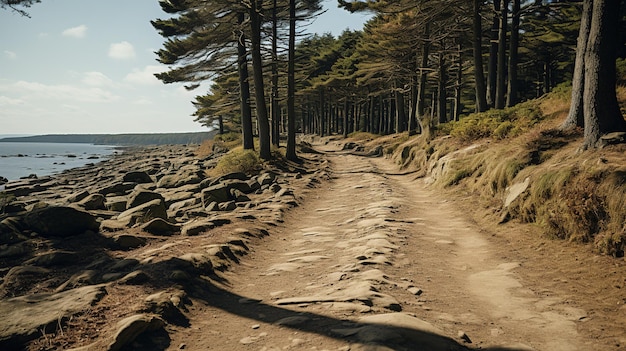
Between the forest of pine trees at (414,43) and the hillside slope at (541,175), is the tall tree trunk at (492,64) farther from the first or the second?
the hillside slope at (541,175)

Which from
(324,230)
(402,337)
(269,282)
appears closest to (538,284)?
(402,337)

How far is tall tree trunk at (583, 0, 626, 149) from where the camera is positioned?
671cm

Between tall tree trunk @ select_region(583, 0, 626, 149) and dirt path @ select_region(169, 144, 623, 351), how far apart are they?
8.65ft

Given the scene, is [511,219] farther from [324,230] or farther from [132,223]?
[132,223]

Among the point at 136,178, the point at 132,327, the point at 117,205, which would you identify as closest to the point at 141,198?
the point at 117,205

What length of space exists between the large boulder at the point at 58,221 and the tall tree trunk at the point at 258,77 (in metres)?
10.2

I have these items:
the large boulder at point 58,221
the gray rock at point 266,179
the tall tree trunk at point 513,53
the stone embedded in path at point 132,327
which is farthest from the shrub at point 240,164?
the stone embedded in path at point 132,327

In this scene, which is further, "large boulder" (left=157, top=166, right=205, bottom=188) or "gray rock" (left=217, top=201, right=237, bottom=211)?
"large boulder" (left=157, top=166, right=205, bottom=188)

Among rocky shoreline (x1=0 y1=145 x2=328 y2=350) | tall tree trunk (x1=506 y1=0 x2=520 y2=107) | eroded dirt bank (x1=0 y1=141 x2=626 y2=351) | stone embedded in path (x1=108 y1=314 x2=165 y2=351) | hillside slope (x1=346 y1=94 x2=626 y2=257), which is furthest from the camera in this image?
tall tree trunk (x1=506 y1=0 x2=520 y2=107)

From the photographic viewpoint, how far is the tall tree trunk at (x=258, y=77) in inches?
630

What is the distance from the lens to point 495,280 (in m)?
4.77

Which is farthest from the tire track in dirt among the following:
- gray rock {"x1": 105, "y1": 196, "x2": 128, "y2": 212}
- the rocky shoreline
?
gray rock {"x1": 105, "y1": 196, "x2": 128, "y2": 212}

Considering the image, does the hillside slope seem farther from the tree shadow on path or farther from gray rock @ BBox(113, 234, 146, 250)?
gray rock @ BBox(113, 234, 146, 250)

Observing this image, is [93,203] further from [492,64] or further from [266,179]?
[492,64]
